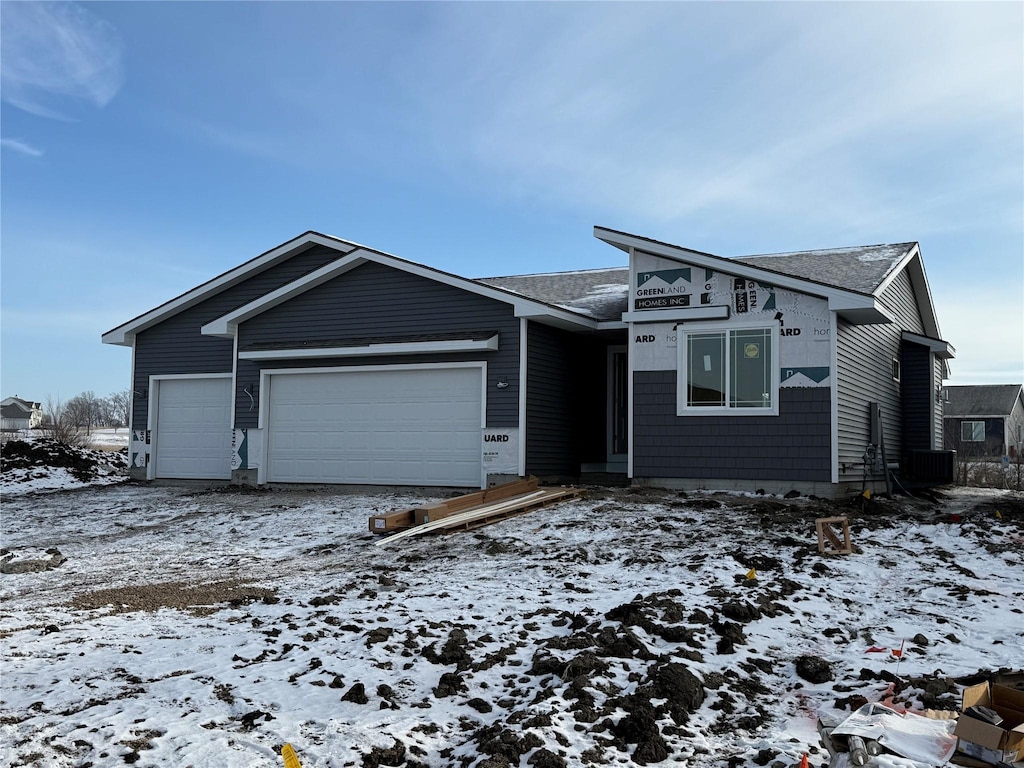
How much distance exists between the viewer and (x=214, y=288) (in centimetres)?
1844

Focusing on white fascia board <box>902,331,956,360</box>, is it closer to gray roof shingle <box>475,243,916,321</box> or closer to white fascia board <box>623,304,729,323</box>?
gray roof shingle <box>475,243,916,321</box>

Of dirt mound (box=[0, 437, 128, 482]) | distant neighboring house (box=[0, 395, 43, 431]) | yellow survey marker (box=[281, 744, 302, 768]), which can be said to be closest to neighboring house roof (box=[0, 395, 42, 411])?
distant neighboring house (box=[0, 395, 43, 431])

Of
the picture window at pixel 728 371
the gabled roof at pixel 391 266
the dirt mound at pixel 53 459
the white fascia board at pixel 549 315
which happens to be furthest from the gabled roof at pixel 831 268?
the dirt mound at pixel 53 459

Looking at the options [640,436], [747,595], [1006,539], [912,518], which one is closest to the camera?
[747,595]

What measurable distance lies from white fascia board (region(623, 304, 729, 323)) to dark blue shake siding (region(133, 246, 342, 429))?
661 cm

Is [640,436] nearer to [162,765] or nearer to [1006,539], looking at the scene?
[1006,539]

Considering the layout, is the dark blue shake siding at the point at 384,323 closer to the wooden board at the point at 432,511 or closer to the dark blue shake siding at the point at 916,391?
the wooden board at the point at 432,511

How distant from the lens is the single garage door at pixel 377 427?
15.2m

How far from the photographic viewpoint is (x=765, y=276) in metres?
13.1

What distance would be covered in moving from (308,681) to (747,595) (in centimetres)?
377

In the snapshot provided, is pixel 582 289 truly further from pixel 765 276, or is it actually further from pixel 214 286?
pixel 214 286

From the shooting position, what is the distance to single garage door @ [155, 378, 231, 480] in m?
18.3

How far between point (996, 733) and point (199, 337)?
17.3 m

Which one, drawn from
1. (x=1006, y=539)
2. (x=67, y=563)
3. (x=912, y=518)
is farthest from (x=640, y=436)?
(x=67, y=563)
